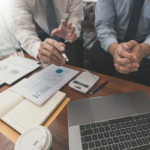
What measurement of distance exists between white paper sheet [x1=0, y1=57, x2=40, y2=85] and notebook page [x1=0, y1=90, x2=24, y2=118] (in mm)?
91

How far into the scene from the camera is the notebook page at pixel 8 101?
36 cm

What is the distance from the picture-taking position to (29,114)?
343mm

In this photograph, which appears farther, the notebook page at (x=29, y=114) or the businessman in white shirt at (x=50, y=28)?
the businessman in white shirt at (x=50, y=28)

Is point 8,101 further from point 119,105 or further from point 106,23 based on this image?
point 106,23

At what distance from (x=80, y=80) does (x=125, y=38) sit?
498 millimetres

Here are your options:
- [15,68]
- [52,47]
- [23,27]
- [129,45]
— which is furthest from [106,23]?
[15,68]

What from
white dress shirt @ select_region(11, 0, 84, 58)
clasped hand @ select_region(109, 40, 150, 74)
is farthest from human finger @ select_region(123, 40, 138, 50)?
white dress shirt @ select_region(11, 0, 84, 58)

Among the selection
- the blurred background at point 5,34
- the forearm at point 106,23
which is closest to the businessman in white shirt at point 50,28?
the forearm at point 106,23

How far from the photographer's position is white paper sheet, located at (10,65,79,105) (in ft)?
1.34

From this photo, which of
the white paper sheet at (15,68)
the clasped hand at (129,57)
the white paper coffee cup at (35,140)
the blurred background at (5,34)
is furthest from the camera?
the blurred background at (5,34)

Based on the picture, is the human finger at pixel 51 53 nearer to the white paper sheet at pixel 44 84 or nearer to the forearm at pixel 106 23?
the white paper sheet at pixel 44 84

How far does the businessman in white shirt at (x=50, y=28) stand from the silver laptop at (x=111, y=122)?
0.87 ft

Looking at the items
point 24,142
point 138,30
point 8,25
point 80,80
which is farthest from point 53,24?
point 8,25

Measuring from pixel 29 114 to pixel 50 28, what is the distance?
0.58 metres
